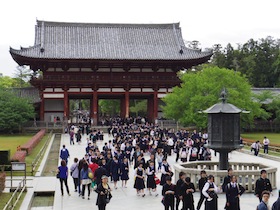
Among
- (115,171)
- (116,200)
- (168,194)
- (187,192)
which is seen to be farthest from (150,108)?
(187,192)

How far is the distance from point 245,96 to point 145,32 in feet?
80.9

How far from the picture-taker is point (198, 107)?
44.3 meters

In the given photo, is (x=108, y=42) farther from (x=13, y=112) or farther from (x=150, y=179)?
(x=150, y=179)

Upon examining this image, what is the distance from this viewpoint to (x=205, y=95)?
46.0 m

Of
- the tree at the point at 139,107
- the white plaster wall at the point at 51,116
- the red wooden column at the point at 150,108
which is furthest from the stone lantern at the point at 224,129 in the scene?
the tree at the point at 139,107

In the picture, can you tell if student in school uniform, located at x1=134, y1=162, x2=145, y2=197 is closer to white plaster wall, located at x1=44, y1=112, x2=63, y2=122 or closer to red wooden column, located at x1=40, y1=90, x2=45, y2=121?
red wooden column, located at x1=40, y1=90, x2=45, y2=121

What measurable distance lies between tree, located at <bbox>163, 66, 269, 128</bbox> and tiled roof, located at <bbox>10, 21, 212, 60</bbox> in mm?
12793

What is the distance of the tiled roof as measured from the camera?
59094mm

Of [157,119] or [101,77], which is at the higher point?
[101,77]

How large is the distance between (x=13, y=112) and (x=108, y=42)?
18.9 m

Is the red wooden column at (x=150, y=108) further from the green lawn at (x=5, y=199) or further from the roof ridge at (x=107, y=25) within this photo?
the green lawn at (x=5, y=199)

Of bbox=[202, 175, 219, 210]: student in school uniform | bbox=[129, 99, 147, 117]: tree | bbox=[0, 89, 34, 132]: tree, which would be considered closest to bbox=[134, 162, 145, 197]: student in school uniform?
bbox=[202, 175, 219, 210]: student in school uniform

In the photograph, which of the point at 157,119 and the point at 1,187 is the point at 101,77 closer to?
the point at 157,119

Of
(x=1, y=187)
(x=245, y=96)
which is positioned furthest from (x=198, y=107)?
(x=1, y=187)
